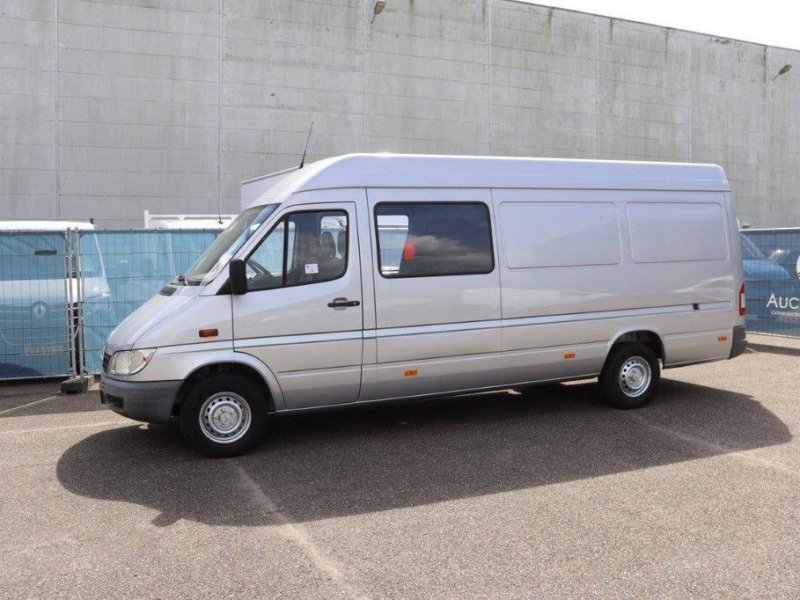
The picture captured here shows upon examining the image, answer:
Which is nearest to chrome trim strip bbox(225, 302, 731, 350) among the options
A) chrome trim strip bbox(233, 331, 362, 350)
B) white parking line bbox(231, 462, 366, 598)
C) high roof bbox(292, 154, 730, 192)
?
chrome trim strip bbox(233, 331, 362, 350)

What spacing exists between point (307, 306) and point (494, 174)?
220 cm

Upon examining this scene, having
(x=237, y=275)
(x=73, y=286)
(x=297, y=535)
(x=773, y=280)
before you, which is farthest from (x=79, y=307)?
(x=773, y=280)

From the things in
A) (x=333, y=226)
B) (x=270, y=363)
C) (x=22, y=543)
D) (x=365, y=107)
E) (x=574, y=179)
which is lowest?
(x=22, y=543)

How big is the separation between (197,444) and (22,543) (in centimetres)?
171

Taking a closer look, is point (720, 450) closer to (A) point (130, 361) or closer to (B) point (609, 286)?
(B) point (609, 286)

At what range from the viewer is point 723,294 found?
8.08 m

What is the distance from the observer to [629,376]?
7.75m

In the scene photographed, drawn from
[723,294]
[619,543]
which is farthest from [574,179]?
[619,543]

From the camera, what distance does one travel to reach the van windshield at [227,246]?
6.23 meters

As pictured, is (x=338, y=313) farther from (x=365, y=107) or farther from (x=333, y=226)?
(x=365, y=107)

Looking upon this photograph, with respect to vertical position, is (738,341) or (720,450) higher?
(738,341)

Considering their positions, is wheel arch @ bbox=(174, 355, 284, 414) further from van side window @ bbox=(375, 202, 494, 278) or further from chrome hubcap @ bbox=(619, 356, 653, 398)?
chrome hubcap @ bbox=(619, 356, 653, 398)

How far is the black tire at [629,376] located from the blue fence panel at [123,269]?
548 centimetres

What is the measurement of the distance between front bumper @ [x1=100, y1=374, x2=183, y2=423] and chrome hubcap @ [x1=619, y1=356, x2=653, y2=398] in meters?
4.33
